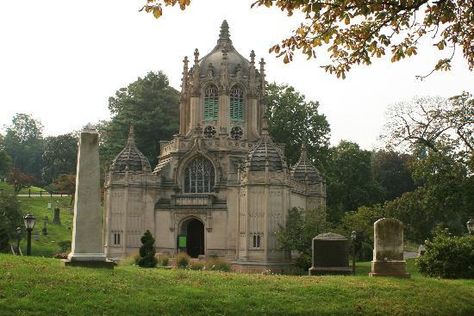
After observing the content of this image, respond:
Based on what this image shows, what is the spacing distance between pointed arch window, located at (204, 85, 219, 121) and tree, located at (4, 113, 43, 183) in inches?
2796

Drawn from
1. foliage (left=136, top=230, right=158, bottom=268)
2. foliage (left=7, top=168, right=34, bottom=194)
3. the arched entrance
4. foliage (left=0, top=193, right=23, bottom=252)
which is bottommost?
foliage (left=136, top=230, right=158, bottom=268)

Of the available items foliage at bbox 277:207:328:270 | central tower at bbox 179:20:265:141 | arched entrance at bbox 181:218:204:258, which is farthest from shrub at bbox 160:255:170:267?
central tower at bbox 179:20:265:141

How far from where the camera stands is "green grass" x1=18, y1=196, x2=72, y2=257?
54.0m

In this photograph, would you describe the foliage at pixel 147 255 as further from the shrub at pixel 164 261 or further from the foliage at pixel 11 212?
the foliage at pixel 11 212

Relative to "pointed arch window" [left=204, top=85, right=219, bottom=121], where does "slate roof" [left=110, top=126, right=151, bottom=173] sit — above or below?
below

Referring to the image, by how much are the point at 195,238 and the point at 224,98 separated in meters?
10.4

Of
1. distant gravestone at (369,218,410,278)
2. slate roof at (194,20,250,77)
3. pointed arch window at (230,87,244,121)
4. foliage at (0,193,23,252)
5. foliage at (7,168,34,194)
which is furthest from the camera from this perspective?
foliage at (7,168,34,194)

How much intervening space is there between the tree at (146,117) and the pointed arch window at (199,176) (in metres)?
17.7

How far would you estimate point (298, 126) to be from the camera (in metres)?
62.4

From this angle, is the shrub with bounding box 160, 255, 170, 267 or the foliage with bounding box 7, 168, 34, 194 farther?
the foliage with bounding box 7, 168, 34, 194

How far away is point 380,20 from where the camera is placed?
1314 centimetres

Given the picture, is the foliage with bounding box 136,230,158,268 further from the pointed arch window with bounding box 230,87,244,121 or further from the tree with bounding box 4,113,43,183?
the tree with bounding box 4,113,43,183

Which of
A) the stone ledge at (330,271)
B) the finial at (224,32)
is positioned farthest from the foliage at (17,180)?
the stone ledge at (330,271)

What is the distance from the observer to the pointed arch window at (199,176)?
46031 mm
